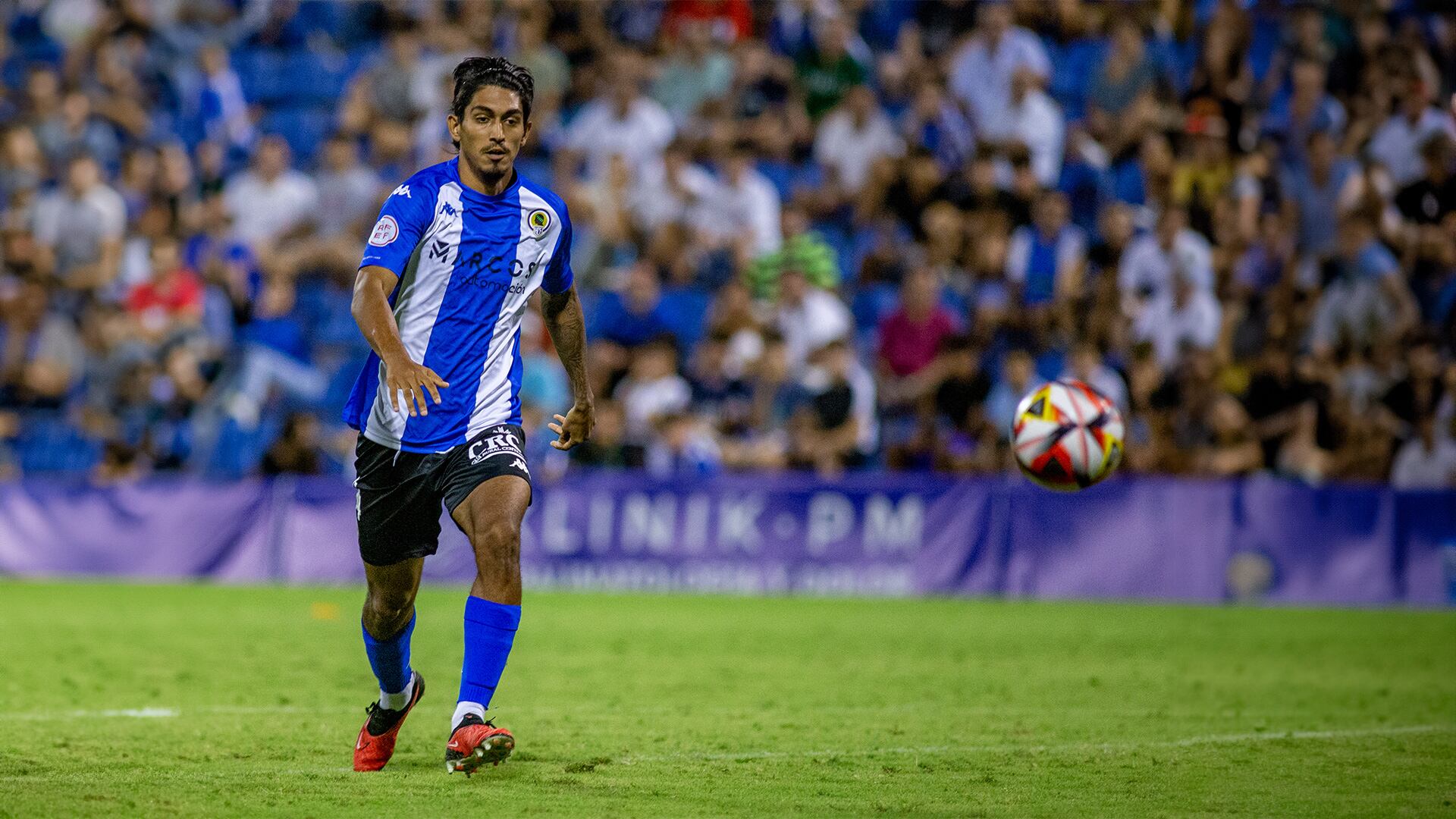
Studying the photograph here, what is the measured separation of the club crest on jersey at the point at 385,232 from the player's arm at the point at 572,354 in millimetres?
816

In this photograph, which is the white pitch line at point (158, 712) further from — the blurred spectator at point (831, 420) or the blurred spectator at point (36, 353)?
the blurred spectator at point (36, 353)

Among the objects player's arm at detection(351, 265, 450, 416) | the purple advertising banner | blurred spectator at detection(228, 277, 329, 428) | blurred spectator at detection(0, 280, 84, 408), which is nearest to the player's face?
player's arm at detection(351, 265, 450, 416)

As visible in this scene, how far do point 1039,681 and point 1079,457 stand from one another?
60.0 inches

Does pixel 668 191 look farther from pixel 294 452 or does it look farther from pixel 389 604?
pixel 389 604

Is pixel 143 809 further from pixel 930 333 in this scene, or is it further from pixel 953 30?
pixel 953 30

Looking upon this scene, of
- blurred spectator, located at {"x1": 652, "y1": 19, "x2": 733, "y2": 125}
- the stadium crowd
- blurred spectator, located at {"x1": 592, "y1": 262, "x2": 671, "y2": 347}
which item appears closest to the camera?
the stadium crowd

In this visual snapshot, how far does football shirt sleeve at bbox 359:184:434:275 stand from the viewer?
669cm

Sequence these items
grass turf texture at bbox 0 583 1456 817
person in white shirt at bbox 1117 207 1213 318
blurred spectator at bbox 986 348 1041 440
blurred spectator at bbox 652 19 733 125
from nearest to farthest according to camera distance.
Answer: grass turf texture at bbox 0 583 1456 817, blurred spectator at bbox 986 348 1041 440, person in white shirt at bbox 1117 207 1213 318, blurred spectator at bbox 652 19 733 125

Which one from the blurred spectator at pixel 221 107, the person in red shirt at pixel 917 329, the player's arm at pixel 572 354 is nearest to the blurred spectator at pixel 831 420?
the person in red shirt at pixel 917 329

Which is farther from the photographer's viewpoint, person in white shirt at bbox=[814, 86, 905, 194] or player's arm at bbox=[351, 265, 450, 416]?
person in white shirt at bbox=[814, 86, 905, 194]

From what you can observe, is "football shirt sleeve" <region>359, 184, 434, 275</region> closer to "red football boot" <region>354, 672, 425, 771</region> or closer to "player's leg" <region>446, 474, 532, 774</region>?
"player's leg" <region>446, 474, 532, 774</region>

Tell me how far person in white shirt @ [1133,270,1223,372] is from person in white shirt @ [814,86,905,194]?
3612 millimetres

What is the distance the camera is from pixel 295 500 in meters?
→ 17.0

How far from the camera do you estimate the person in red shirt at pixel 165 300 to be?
19.4 m
